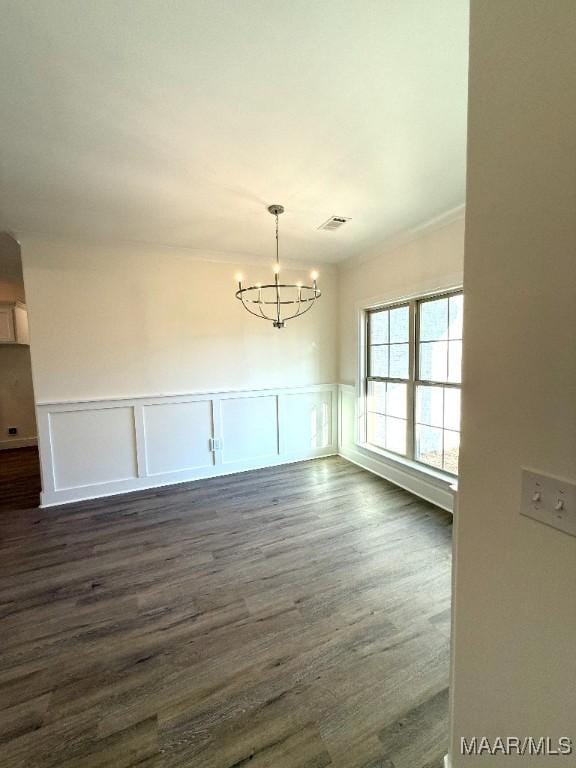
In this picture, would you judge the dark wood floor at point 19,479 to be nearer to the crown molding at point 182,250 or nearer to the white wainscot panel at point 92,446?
the white wainscot panel at point 92,446

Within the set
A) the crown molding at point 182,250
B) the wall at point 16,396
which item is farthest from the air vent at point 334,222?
the wall at point 16,396

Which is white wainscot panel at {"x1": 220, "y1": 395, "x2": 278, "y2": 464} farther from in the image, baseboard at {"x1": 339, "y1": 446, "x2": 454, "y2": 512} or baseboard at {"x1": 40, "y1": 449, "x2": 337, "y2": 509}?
baseboard at {"x1": 339, "y1": 446, "x2": 454, "y2": 512}

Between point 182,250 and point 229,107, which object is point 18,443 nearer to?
point 182,250

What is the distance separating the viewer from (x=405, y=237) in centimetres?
328

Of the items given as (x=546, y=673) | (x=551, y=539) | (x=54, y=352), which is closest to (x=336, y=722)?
(x=546, y=673)

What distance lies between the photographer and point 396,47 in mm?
1312

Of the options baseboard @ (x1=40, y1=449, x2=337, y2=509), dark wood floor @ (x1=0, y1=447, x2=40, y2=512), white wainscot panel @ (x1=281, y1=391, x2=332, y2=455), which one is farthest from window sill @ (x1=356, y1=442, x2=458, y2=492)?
dark wood floor @ (x1=0, y1=447, x2=40, y2=512)

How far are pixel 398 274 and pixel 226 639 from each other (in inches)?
134

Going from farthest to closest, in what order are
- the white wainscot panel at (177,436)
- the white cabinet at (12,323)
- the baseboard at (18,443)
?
the baseboard at (18,443) → the white cabinet at (12,323) → the white wainscot panel at (177,436)

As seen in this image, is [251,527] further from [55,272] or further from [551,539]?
[55,272]

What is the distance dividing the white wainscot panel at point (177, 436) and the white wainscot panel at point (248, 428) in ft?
0.69

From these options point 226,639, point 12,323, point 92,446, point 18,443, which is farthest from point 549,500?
point 18,443

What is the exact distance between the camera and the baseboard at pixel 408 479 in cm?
302

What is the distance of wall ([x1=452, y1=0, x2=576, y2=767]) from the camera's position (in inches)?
26.7
